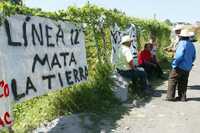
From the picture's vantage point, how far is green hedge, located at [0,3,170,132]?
958 centimetres

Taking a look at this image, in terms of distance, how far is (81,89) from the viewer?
11.2 meters

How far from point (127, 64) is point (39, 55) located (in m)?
3.97

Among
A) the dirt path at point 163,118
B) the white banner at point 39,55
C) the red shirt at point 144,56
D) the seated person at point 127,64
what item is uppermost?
the white banner at point 39,55

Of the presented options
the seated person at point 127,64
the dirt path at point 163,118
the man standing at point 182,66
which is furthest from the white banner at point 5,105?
the man standing at point 182,66

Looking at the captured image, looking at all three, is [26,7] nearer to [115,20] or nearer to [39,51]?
[39,51]

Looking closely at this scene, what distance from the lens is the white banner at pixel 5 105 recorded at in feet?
24.7

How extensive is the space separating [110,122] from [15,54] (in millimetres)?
2578

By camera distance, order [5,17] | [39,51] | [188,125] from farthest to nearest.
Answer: [188,125], [39,51], [5,17]

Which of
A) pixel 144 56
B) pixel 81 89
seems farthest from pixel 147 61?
pixel 81 89

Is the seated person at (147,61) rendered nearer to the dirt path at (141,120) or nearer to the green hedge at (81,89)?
the green hedge at (81,89)

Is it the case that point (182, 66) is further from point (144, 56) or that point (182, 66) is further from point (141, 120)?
point (144, 56)

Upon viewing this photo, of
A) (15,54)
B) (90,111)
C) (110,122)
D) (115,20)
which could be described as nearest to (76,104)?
(90,111)

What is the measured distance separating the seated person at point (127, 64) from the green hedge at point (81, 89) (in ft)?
0.99

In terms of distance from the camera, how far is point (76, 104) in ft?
34.6
